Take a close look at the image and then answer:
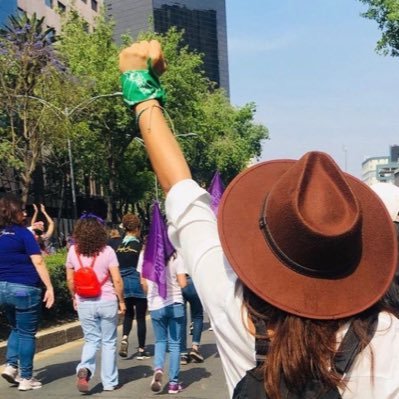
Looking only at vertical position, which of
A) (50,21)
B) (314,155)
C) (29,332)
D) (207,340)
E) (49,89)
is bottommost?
(207,340)

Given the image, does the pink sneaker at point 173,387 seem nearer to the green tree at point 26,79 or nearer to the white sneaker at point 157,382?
the white sneaker at point 157,382

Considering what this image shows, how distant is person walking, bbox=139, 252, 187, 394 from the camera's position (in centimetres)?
624

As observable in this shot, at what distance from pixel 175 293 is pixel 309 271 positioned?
5.40 metres

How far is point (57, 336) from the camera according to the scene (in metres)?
9.08

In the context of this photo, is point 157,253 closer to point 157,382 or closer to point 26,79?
point 157,382

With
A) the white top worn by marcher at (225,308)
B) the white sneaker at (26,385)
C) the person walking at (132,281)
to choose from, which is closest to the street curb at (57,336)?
the person walking at (132,281)

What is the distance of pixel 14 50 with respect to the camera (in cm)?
2311

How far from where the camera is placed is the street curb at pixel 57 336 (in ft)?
28.5

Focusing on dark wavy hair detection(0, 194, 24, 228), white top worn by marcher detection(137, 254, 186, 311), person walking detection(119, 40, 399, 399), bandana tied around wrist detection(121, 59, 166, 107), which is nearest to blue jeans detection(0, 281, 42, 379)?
dark wavy hair detection(0, 194, 24, 228)

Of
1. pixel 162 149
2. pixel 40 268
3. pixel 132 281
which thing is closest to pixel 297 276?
pixel 162 149

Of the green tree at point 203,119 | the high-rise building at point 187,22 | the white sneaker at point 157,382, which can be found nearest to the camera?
the white sneaker at point 157,382

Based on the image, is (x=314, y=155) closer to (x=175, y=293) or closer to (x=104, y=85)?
(x=175, y=293)

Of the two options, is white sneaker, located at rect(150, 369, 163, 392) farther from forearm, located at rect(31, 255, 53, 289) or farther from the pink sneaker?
forearm, located at rect(31, 255, 53, 289)

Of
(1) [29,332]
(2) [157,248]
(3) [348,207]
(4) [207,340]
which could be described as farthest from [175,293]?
(3) [348,207]
